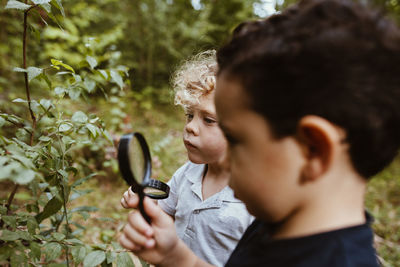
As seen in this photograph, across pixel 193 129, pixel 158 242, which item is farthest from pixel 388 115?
pixel 193 129

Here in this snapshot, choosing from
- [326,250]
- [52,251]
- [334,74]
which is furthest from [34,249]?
[334,74]

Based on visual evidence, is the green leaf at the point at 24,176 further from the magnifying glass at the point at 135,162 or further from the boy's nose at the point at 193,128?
the boy's nose at the point at 193,128

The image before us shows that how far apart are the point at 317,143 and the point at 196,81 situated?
50.2 inches

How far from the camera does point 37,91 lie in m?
6.55

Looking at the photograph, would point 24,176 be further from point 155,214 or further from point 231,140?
point 231,140

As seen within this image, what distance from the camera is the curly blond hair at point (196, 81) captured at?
1854mm

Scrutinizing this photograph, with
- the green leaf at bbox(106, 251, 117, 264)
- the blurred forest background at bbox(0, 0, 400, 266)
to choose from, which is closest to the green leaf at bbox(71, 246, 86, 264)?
the blurred forest background at bbox(0, 0, 400, 266)

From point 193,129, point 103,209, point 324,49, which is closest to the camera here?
point 324,49

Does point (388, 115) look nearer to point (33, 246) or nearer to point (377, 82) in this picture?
point (377, 82)

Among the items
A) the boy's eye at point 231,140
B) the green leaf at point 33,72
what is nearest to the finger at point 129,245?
the boy's eye at point 231,140

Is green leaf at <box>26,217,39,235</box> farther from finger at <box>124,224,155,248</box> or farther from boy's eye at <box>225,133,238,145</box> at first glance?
boy's eye at <box>225,133,238,145</box>

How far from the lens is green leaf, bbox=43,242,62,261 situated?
53.3 inches

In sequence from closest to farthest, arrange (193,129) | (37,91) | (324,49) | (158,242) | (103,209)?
(324,49) → (158,242) → (193,129) → (103,209) → (37,91)

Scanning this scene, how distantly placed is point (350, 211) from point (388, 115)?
0.89 ft
